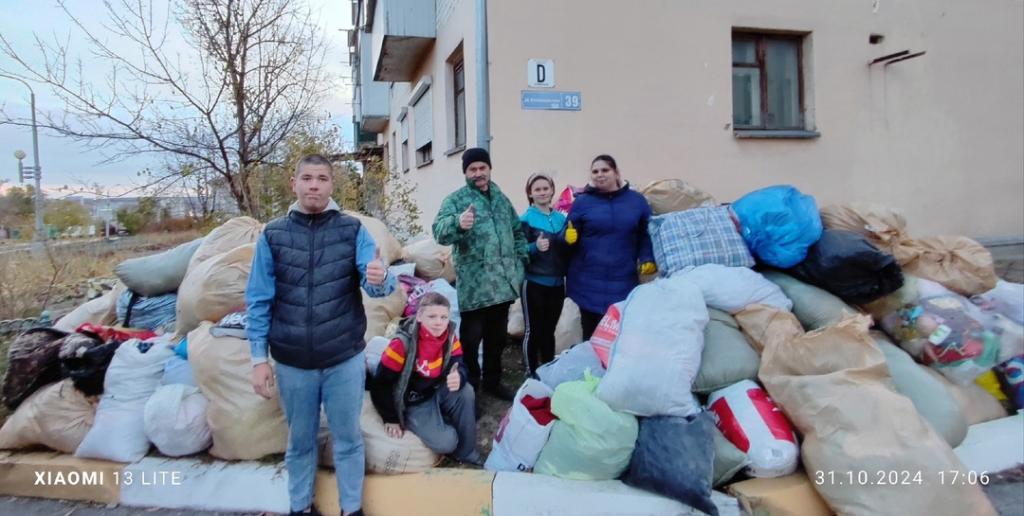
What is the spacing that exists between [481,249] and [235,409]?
60.1 inches

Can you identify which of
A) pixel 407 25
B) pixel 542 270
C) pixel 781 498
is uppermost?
pixel 407 25

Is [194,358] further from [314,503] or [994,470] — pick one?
[994,470]

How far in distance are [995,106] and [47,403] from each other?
30.1 feet

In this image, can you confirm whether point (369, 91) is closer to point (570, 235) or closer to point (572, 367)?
point (570, 235)

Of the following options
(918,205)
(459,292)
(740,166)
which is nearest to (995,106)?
(918,205)

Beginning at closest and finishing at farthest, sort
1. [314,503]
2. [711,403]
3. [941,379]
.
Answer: [314,503] < [711,403] < [941,379]

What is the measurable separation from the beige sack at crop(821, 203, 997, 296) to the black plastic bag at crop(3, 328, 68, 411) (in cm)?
486

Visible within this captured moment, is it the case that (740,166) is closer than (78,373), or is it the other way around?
(78,373)

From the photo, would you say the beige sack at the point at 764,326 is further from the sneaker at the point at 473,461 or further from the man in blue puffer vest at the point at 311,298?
the man in blue puffer vest at the point at 311,298

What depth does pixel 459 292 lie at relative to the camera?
3.33 metres

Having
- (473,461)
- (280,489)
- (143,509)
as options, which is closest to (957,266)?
(473,461)

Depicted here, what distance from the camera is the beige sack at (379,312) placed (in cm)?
355

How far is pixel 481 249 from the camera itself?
3.25 metres

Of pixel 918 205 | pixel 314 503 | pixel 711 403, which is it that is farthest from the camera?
pixel 918 205
